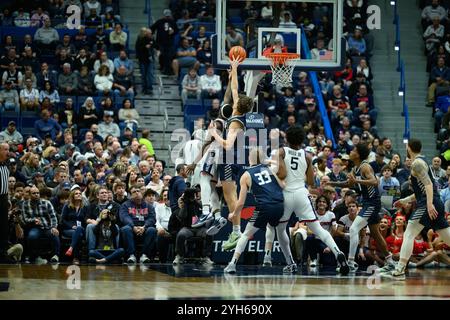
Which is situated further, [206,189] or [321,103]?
[321,103]

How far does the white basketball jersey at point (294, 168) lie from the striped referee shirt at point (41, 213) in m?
5.16

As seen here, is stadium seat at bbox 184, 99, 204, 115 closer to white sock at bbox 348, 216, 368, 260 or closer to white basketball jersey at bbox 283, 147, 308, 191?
white sock at bbox 348, 216, 368, 260

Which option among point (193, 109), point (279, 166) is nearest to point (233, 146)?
point (279, 166)

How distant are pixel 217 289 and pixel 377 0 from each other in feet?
59.5

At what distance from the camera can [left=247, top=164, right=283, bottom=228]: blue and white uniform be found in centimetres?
1368

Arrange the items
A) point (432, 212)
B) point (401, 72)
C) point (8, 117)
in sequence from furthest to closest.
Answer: point (401, 72) < point (8, 117) < point (432, 212)

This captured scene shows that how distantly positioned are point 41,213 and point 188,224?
104 inches

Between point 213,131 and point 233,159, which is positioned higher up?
point 213,131

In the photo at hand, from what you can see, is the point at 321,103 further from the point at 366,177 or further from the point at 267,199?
the point at 267,199

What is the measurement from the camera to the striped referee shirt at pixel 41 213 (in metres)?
17.0

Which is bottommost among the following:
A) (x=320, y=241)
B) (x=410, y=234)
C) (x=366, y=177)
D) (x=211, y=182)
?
(x=320, y=241)

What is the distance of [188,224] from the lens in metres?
16.8

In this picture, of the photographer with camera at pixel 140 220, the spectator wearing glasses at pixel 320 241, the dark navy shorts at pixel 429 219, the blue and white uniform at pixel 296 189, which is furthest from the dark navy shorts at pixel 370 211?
the photographer with camera at pixel 140 220

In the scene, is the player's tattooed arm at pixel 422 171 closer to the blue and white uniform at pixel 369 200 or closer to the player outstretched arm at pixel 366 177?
the player outstretched arm at pixel 366 177
